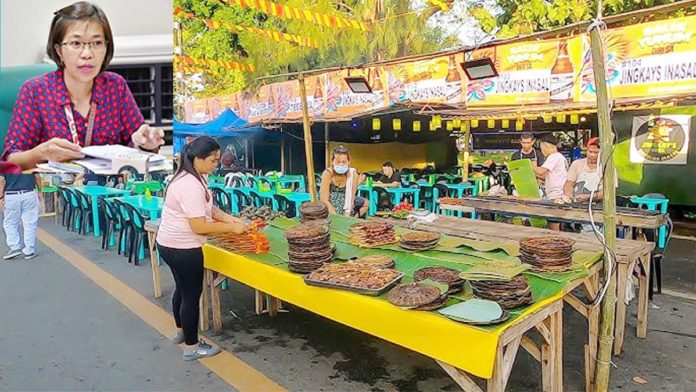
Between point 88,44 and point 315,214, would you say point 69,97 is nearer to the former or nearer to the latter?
point 88,44

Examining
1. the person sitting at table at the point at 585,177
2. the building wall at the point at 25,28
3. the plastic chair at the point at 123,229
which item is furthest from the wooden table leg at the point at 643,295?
the plastic chair at the point at 123,229

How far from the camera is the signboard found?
377 cm

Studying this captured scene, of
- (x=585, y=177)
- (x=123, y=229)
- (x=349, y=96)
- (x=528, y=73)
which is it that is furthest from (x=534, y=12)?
(x=123, y=229)

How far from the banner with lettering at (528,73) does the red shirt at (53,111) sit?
3.18m

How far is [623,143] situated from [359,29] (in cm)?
217

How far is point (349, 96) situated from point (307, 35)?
2.04ft

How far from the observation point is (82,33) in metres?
1.46

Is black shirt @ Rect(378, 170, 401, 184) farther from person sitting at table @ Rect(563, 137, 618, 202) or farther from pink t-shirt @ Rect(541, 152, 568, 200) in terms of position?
person sitting at table @ Rect(563, 137, 618, 202)

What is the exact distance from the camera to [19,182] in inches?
67.3

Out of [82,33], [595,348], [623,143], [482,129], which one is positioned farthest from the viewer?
[482,129]

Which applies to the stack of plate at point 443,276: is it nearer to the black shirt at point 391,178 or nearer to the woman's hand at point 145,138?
the woman's hand at point 145,138

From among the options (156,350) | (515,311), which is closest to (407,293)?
(515,311)

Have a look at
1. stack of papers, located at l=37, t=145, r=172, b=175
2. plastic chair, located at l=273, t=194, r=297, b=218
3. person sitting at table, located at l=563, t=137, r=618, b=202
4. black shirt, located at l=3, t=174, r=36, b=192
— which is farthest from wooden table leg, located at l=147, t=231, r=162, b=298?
person sitting at table, located at l=563, t=137, r=618, b=202

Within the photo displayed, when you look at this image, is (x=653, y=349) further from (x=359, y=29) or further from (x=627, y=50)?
(x=359, y=29)
